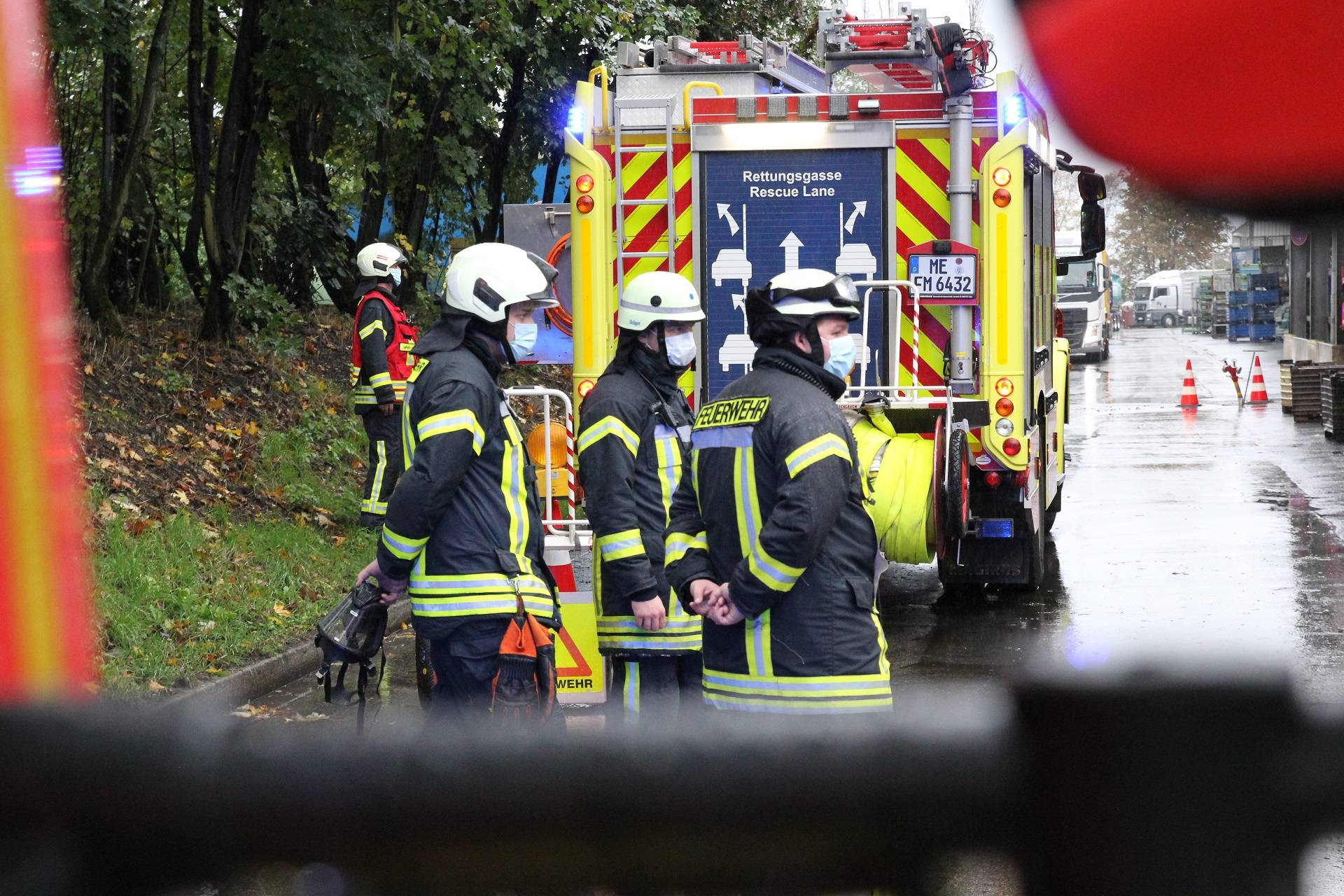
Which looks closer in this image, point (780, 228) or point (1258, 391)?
point (780, 228)

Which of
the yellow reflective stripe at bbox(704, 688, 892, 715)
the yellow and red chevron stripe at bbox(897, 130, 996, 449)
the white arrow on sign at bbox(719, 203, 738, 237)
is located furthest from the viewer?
the white arrow on sign at bbox(719, 203, 738, 237)

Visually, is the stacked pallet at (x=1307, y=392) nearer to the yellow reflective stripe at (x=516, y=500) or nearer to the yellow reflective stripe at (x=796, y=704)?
the yellow reflective stripe at (x=516, y=500)

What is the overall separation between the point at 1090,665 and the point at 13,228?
0.86 meters

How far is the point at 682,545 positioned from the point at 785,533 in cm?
48

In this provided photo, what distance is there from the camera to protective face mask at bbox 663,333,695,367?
5590 mm

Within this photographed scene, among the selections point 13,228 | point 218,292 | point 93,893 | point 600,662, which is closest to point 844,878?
point 93,893

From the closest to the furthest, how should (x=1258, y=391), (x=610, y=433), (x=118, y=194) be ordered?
(x=610, y=433), (x=118, y=194), (x=1258, y=391)

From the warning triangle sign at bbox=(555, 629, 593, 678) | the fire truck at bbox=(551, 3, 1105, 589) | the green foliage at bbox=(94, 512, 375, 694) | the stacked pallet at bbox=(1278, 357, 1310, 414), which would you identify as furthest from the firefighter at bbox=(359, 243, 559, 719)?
the stacked pallet at bbox=(1278, 357, 1310, 414)

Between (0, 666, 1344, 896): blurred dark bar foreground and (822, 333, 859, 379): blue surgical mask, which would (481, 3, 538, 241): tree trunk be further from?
(0, 666, 1344, 896): blurred dark bar foreground

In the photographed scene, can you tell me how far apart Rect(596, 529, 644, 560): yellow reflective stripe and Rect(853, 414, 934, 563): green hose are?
8.13ft

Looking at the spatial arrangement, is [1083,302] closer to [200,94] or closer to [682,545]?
Result: [200,94]

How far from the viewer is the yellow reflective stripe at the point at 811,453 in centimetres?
425

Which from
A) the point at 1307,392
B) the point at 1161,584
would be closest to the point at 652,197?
the point at 1161,584

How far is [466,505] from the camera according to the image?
4.86 m
